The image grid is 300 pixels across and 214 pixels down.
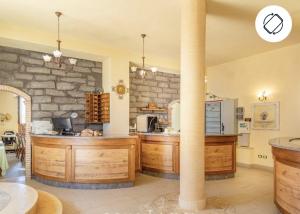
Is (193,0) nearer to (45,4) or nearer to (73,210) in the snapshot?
(45,4)

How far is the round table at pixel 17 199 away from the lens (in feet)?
10.2

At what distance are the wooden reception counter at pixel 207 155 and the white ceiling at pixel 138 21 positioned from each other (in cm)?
241

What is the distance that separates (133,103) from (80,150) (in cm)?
325

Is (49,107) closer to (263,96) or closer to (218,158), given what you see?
(218,158)

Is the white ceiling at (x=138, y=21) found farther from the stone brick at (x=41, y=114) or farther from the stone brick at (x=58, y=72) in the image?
the stone brick at (x=41, y=114)

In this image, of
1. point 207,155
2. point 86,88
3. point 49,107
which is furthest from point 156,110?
point 49,107

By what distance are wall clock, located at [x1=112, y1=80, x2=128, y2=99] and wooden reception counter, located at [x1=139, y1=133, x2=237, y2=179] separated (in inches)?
64.6

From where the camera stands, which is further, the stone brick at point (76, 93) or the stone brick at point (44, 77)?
the stone brick at point (76, 93)

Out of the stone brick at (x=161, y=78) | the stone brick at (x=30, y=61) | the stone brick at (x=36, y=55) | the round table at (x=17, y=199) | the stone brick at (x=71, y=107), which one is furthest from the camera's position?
the stone brick at (x=161, y=78)

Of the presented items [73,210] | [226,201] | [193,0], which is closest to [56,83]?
[73,210]

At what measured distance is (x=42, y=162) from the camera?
5625 mm

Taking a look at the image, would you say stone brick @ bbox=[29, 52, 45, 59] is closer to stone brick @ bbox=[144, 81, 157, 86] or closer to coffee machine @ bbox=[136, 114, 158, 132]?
coffee machine @ bbox=[136, 114, 158, 132]

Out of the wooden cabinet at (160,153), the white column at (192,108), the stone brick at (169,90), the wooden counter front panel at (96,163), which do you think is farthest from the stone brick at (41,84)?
the white column at (192,108)

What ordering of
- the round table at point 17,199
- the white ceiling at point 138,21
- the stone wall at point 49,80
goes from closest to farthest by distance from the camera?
the round table at point 17,199 → the white ceiling at point 138,21 → the stone wall at point 49,80
